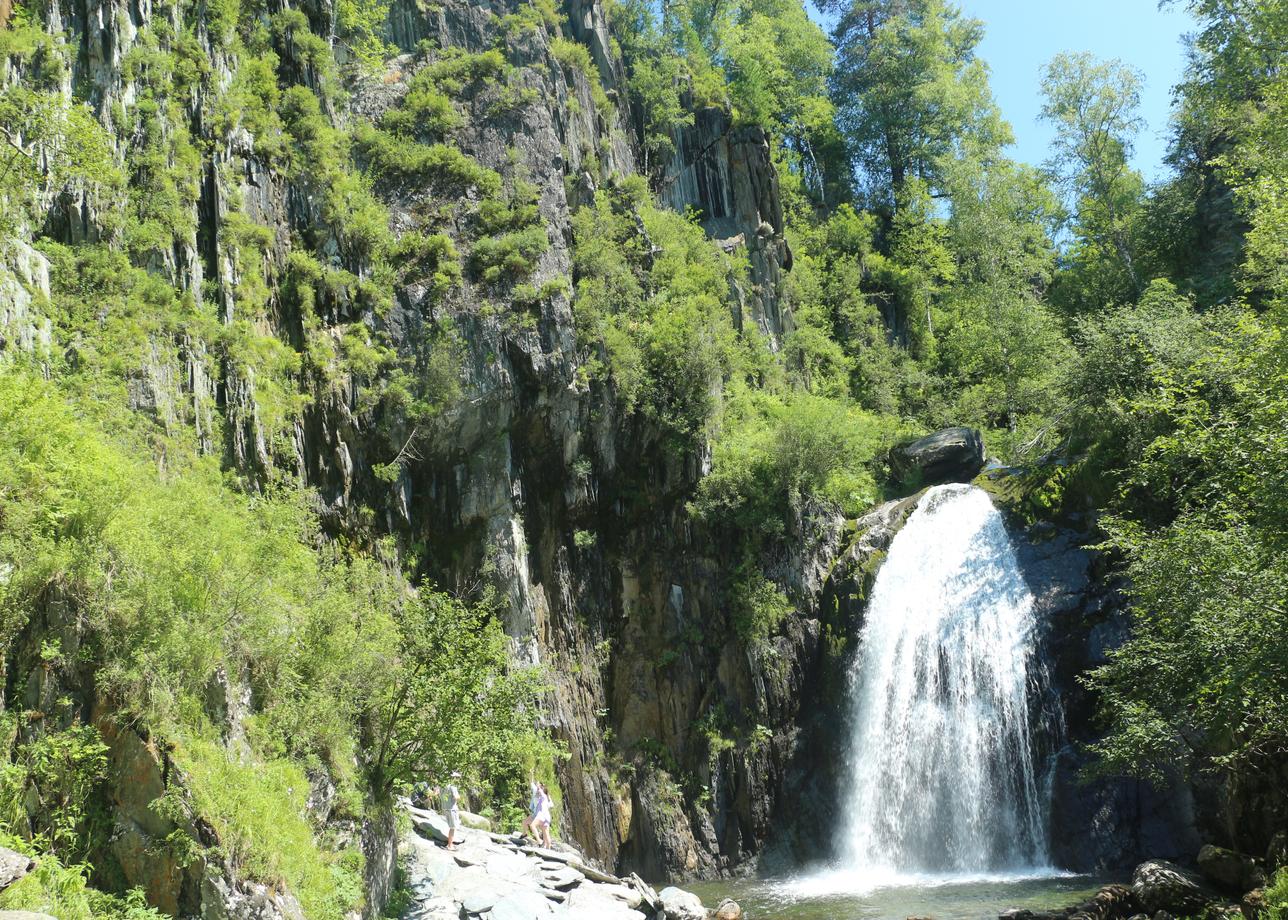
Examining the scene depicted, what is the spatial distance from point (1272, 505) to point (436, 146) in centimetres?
2060

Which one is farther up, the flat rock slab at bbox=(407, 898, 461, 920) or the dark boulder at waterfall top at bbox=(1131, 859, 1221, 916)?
the flat rock slab at bbox=(407, 898, 461, 920)

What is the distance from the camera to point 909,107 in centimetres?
4081

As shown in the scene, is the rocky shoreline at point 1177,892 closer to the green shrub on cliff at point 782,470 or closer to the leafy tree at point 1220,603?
the leafy tree at point 1220,603

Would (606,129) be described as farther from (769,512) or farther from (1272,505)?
(1272,505)

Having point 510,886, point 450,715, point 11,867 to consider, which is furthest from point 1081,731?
point 11,867

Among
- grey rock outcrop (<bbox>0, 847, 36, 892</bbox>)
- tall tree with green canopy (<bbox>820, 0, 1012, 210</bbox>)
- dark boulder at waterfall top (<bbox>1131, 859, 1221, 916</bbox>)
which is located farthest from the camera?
tall tree with green canopy (<bbox>820, 0, 1012, 210</bbox>)

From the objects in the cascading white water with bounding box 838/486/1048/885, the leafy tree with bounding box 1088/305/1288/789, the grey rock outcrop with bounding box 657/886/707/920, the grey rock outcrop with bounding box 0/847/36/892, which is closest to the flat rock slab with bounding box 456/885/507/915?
the grey rock outcrop with bounding box 657/886/707/920

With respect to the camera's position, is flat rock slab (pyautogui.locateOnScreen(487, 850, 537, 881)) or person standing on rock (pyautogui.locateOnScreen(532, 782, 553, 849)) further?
person standing on rock (pyautogui.locateOnScreen(532, 782, 553, 849))

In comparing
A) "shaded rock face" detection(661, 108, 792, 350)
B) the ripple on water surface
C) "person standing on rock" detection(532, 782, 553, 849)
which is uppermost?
"shaded rock face" detection(661, 108, 792, 350)

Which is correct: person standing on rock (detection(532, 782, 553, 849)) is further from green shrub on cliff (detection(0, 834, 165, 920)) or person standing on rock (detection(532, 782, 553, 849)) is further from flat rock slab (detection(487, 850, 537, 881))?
green shrub on cliff (detection(0, 834, 165, 920))

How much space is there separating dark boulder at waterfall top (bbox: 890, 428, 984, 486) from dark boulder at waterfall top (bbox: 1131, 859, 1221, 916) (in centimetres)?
1304

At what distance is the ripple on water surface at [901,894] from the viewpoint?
14.3m

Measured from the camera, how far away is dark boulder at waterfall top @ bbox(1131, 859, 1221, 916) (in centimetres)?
1227

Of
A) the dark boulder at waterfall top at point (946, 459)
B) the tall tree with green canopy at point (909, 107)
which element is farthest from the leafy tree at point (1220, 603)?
the tall tree with green canopy at point (909, 107)
